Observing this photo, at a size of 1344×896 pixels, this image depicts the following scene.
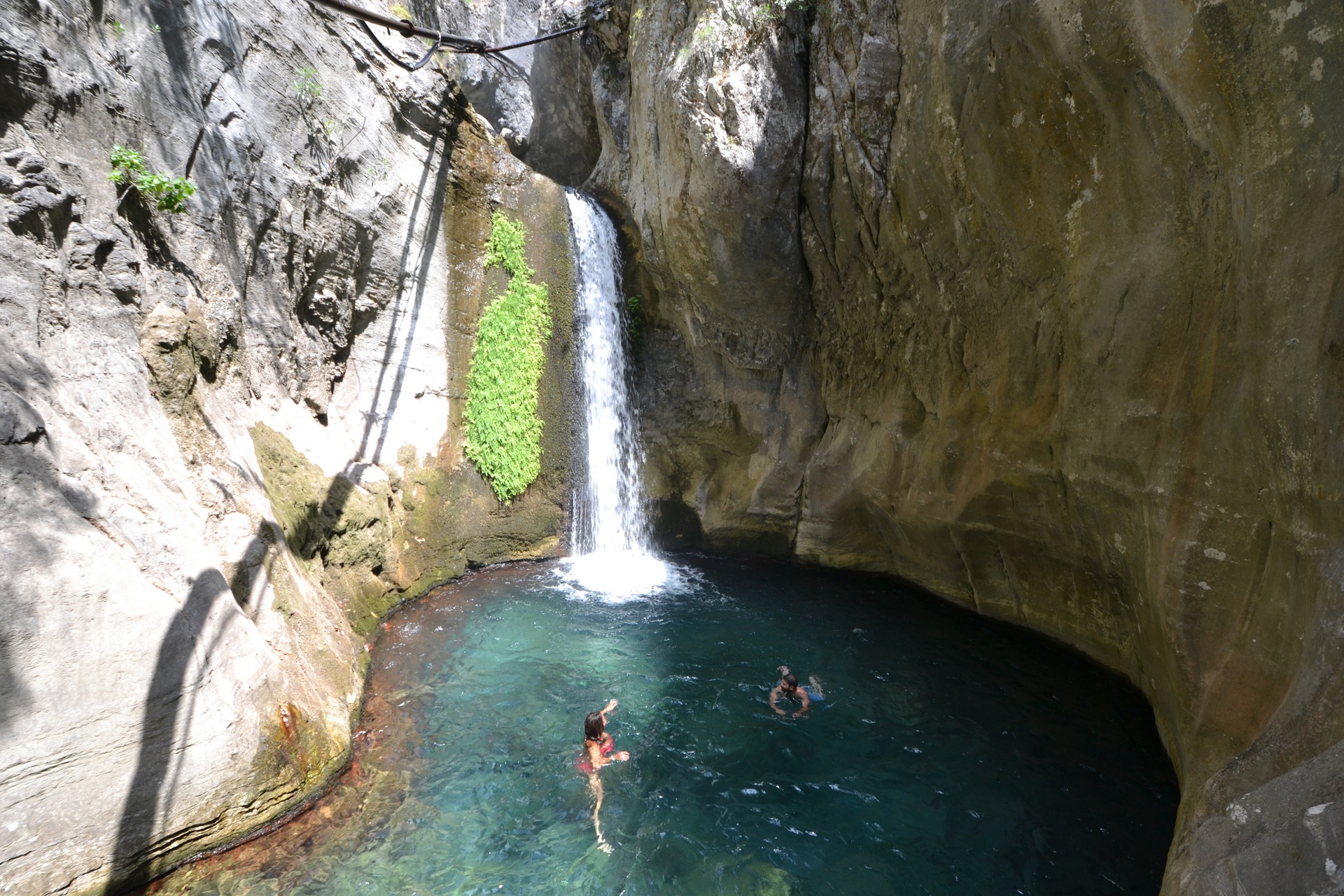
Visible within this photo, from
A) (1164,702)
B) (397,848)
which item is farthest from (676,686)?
(1164,702)

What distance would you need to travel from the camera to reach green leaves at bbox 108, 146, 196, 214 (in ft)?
17.6

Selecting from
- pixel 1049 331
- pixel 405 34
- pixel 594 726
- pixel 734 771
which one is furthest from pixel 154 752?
pixel 405 34

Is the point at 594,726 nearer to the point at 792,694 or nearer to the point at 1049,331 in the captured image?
the point at 792,694

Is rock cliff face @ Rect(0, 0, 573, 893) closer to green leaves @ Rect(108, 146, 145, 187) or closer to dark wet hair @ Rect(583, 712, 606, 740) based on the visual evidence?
green leaves @ Rect(108, 146, 145, 187)

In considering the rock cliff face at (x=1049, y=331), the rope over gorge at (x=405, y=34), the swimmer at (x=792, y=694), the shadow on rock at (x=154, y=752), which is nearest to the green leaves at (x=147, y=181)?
the rope over gorge at (x=405, y=34)

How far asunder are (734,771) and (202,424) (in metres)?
5.34

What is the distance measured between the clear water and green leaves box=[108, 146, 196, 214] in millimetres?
4916

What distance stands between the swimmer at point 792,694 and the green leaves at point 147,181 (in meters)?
7.13

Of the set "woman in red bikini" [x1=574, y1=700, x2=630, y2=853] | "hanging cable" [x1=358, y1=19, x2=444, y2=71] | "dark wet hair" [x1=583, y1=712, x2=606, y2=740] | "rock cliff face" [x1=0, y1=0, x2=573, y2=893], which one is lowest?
"woman in red bikini" [x1=574, y1=700, x2=630, y2=853]

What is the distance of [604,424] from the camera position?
1123cm

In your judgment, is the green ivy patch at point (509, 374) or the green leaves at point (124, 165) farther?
the green ivy patch at point (509, 374)

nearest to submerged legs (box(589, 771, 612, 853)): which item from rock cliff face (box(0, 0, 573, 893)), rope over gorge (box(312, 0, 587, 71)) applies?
rock cliff face (box(0, 0, 573, 893))

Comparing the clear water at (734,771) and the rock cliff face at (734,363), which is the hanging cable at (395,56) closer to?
the rock cliff face at (734,363)

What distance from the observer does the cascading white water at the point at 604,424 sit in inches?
424
